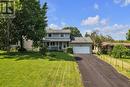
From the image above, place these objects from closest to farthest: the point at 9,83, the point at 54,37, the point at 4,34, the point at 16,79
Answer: the point at 9,83 → the point at 16,79 → the point at 4,34 → the point at 54,37

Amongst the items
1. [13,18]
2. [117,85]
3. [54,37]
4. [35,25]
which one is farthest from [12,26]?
[117,85]

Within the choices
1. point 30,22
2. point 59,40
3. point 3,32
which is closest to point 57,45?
point 59,40

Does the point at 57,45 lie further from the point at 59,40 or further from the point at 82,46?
the point at 82,46

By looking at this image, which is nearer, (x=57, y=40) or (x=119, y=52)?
(x=119, y=52)

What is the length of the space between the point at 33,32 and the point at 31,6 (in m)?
5.33

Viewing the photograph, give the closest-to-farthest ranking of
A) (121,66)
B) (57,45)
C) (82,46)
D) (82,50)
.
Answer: (121,66), (82,50), (82,46), (57,45)

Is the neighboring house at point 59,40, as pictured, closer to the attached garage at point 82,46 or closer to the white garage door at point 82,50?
the attached garage at point 82,46

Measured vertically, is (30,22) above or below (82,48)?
above

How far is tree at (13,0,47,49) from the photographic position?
54000mm

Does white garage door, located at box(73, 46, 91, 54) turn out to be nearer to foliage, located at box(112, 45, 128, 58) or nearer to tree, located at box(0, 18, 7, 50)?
foliage, located at box(112, 45, 128, 58)

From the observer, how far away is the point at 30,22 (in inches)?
2174

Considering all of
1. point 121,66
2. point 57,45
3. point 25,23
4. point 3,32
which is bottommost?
point 121,66

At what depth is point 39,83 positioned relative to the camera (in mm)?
20641

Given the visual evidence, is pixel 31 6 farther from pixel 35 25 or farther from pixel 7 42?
pixel 7 42
